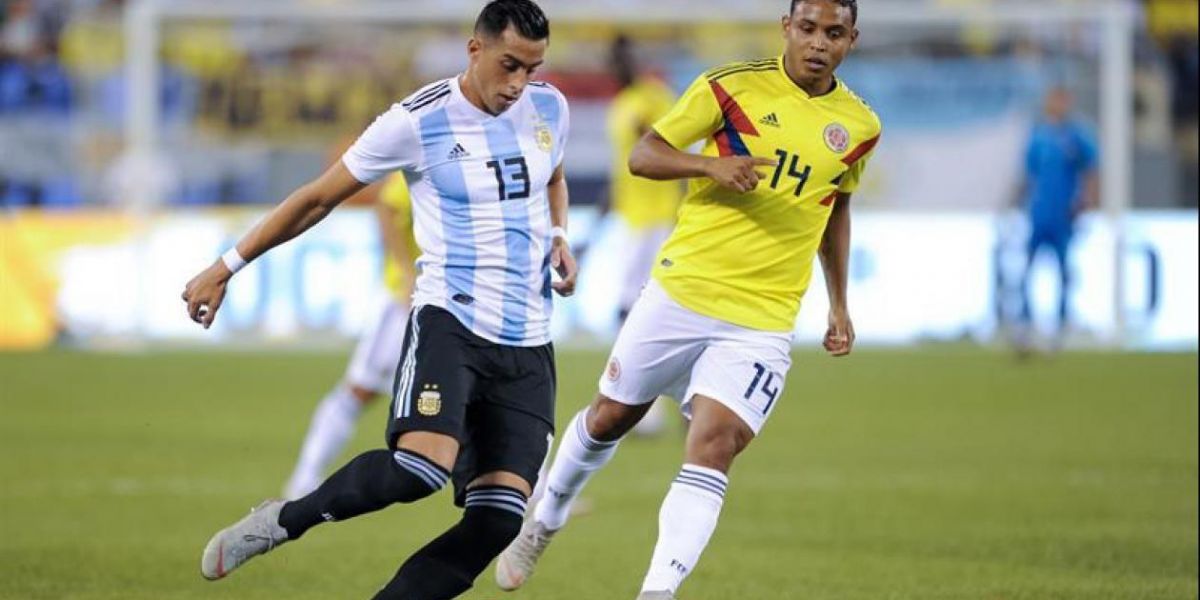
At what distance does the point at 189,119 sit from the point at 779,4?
6.88m

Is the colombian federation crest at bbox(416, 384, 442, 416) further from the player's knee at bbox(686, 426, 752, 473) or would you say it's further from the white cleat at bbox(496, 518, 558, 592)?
the white cleat at bbox(496, 518, 558, 592)

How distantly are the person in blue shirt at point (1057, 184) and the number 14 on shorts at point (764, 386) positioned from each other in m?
14.5

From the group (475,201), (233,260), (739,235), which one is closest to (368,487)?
(233,260)

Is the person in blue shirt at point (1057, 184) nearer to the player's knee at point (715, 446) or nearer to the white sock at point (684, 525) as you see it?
the player's knee at point (715, 446)

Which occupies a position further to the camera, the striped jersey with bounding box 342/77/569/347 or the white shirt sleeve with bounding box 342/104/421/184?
the striped jersey with bounding box 342/77/569/347

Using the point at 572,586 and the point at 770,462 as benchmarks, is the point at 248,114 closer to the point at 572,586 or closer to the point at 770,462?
the point at 770,462

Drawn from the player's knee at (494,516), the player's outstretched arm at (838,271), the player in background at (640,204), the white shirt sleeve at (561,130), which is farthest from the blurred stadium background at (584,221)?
the player's knee at (494,516)

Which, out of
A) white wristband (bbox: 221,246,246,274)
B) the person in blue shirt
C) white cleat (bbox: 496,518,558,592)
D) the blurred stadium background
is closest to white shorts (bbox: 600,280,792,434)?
white cleat (bbox: 496,518,558,592)

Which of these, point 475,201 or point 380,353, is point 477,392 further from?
point 380,353

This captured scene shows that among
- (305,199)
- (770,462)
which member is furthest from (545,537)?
(770,462)

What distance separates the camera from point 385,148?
7059 millimetres

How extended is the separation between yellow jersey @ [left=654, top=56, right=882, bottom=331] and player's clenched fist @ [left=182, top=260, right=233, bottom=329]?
5.64 ft

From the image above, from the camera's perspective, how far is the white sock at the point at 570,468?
827cm

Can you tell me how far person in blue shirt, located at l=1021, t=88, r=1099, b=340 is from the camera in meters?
21.7
